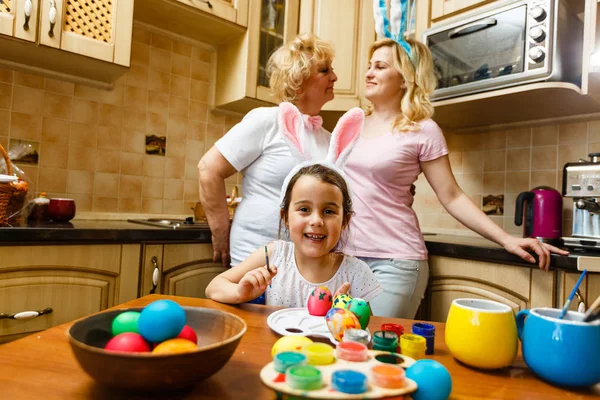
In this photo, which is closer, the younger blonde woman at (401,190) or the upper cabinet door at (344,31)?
the younger blonde woman at (401,190)

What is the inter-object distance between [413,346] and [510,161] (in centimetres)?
181

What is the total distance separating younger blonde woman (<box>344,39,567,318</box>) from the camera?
1464 mm

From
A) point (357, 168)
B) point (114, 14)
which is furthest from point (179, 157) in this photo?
point (357, 168)

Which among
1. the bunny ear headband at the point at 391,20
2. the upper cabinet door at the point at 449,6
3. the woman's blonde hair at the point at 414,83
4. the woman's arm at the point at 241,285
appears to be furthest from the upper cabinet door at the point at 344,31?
the woman's arm at the point at 241,285

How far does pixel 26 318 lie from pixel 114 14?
118cm

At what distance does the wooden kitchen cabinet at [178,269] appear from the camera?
1592mm

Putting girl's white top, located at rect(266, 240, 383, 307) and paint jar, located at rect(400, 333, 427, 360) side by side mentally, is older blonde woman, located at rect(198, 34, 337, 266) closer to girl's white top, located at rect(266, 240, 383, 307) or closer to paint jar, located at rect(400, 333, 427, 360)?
girl's white top, located at rect(266, 240, 383, 307)

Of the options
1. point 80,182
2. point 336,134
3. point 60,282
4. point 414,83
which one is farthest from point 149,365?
point 80,182

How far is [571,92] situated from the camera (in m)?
1.67

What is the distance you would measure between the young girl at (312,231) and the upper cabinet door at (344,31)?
126cm

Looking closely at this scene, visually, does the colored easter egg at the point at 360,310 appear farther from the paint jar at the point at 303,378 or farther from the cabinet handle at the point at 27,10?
the cabinet handle at the point at 27,10

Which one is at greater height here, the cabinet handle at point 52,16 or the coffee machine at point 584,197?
the cabinet handle at point 52,16

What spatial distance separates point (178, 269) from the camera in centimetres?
168

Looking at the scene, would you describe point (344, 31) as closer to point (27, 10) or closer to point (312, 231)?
point (27, 10)
